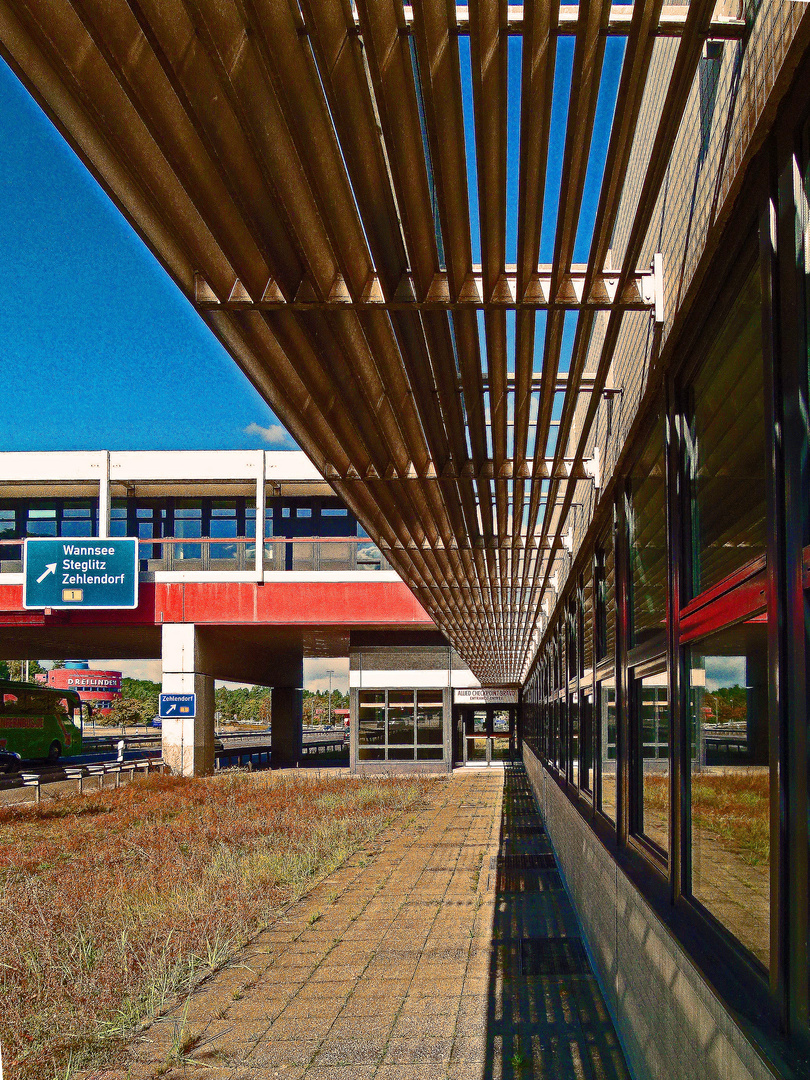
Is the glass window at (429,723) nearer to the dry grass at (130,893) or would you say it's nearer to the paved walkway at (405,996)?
the dry grass at (130,893)

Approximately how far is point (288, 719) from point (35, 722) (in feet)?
29.2

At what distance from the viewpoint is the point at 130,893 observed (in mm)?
9469

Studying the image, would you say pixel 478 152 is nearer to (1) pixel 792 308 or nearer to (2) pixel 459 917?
(1) pixel 792 308

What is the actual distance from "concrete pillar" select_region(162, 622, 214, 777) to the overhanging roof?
22595 millimetres

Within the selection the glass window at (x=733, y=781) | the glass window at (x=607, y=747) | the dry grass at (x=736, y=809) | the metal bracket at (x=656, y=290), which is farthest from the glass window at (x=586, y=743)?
the metal bracket at (x=656, y=290)

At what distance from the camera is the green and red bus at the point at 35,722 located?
109 ft

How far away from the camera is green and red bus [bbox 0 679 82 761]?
33.3 meters

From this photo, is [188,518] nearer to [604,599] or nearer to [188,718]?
[188,718]

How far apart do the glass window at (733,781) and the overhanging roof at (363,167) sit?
1.34 m

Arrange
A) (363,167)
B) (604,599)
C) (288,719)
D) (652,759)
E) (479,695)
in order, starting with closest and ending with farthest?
(363,167) → (652,759) → (604,599) → (479,695) → (288,719)

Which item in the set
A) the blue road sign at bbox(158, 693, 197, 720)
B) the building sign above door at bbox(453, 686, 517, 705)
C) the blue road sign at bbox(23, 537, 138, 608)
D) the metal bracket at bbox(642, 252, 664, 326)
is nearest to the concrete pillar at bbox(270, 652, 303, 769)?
the building sign above door at bbox(453, 686, 517, 705)

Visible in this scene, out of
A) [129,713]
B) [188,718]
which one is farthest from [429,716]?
[129,713]

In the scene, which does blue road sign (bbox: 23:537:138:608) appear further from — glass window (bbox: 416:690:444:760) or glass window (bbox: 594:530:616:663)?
glass window (bbox: 594:530:616:663)

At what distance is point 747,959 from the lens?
2.91m
